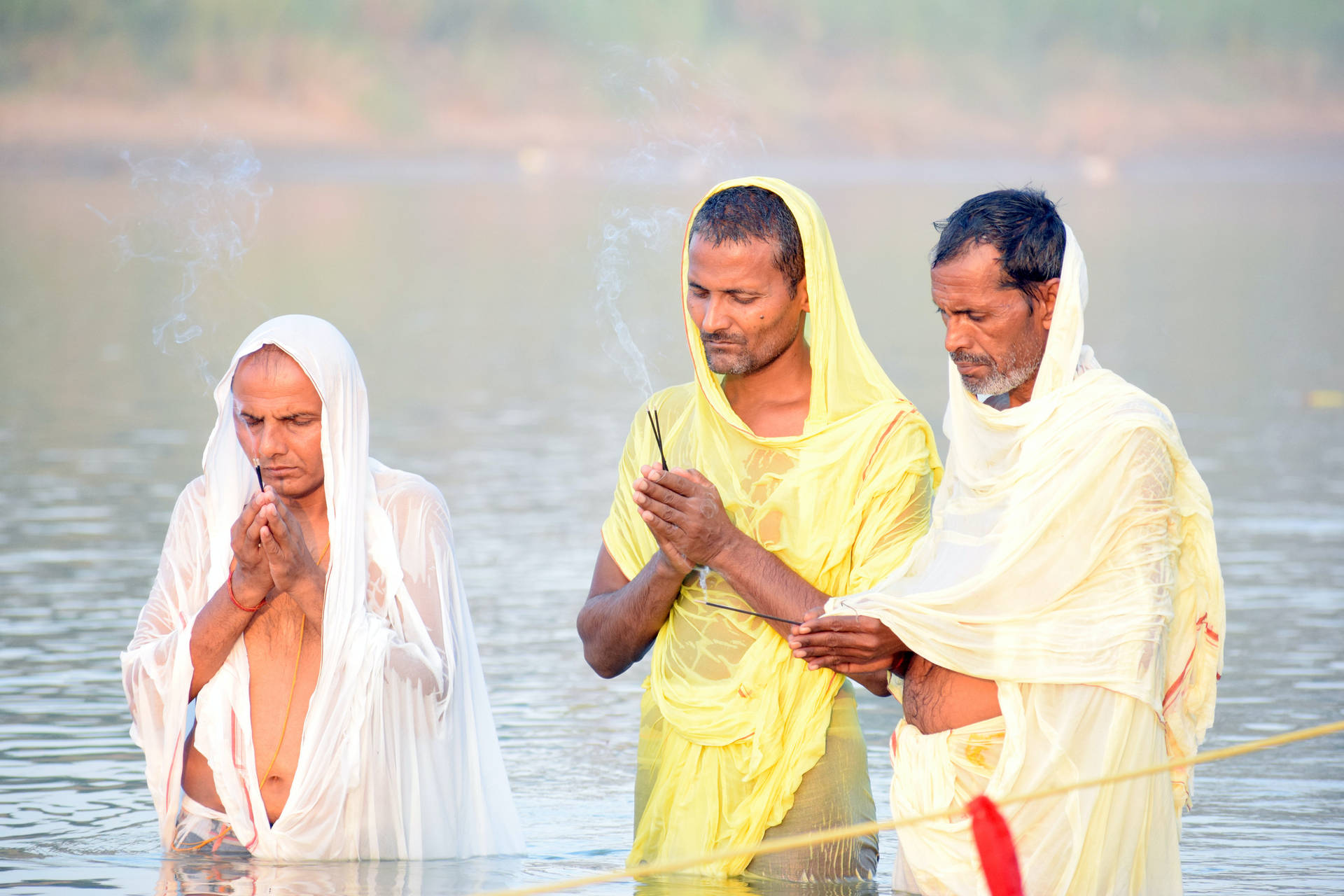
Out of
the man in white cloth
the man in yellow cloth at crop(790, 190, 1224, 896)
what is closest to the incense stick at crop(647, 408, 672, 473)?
the man in yellow cloth at crop(790, 190, 1224, 896)

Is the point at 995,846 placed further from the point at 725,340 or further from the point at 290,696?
the point at 290,696

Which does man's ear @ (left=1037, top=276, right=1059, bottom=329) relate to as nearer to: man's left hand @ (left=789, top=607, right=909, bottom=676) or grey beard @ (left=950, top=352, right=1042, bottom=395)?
grey beard @ (left=950, top=352, right=1042, bottom=395)

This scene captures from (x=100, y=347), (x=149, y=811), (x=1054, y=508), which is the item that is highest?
(x=100, y=347)

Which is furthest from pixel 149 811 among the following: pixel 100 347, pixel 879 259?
pixel 879 259

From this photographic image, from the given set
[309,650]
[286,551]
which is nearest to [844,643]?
[286,551]

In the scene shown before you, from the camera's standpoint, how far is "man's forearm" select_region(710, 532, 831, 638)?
4047mm

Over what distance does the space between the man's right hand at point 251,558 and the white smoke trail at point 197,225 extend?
0.73m

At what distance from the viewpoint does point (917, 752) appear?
391 cm

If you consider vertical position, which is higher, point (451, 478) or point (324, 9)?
point (324, 9)

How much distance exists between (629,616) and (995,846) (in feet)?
4.04

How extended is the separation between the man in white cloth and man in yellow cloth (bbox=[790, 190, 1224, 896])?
1.29 metres

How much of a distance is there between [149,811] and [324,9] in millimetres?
69160

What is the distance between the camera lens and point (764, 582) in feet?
13.3

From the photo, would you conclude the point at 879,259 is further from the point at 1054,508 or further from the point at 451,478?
the point at 1054,508
